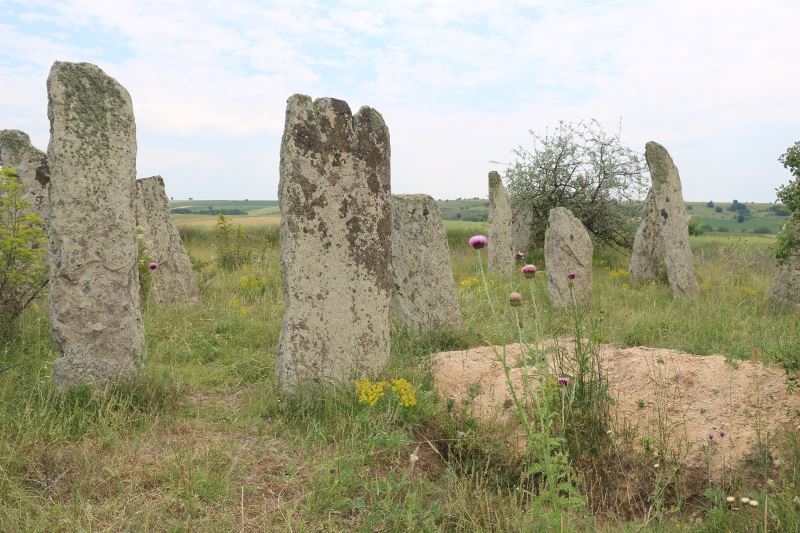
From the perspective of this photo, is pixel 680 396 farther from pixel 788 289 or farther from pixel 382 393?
pixel 788 289

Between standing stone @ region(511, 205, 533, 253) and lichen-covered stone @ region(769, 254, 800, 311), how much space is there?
866 centimetres

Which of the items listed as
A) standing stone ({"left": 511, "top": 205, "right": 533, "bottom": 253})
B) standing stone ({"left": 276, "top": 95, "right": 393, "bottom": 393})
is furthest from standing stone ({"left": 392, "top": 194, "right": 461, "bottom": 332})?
standing stone ({"left": 511, "top": 205, "right": 533, "bottom": 253})

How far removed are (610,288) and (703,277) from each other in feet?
9.81

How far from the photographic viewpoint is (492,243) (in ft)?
53.1

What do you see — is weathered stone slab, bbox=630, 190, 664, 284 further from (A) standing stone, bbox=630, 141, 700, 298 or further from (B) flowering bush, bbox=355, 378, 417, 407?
(B) flowering bush, bbox=355, 378, 417, 407

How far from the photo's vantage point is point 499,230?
16297 millimetres

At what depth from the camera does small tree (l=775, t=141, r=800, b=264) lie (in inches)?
221

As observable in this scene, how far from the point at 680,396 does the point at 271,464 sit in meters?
3.68

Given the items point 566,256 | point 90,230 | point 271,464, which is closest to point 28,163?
point 90,230

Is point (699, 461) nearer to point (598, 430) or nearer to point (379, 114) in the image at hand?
point (598, 430)

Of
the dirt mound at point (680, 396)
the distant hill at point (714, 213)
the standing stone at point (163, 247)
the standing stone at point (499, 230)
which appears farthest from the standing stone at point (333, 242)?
the distant hill at point (714, 213)

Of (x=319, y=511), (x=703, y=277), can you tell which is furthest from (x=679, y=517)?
Result: (x=703, y=277)

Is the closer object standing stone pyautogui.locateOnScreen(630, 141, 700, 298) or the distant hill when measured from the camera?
standing stone pyautogui.locateOnScreen(630, 141, 700, 298)

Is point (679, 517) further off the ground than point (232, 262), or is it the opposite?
point (232, 262)
